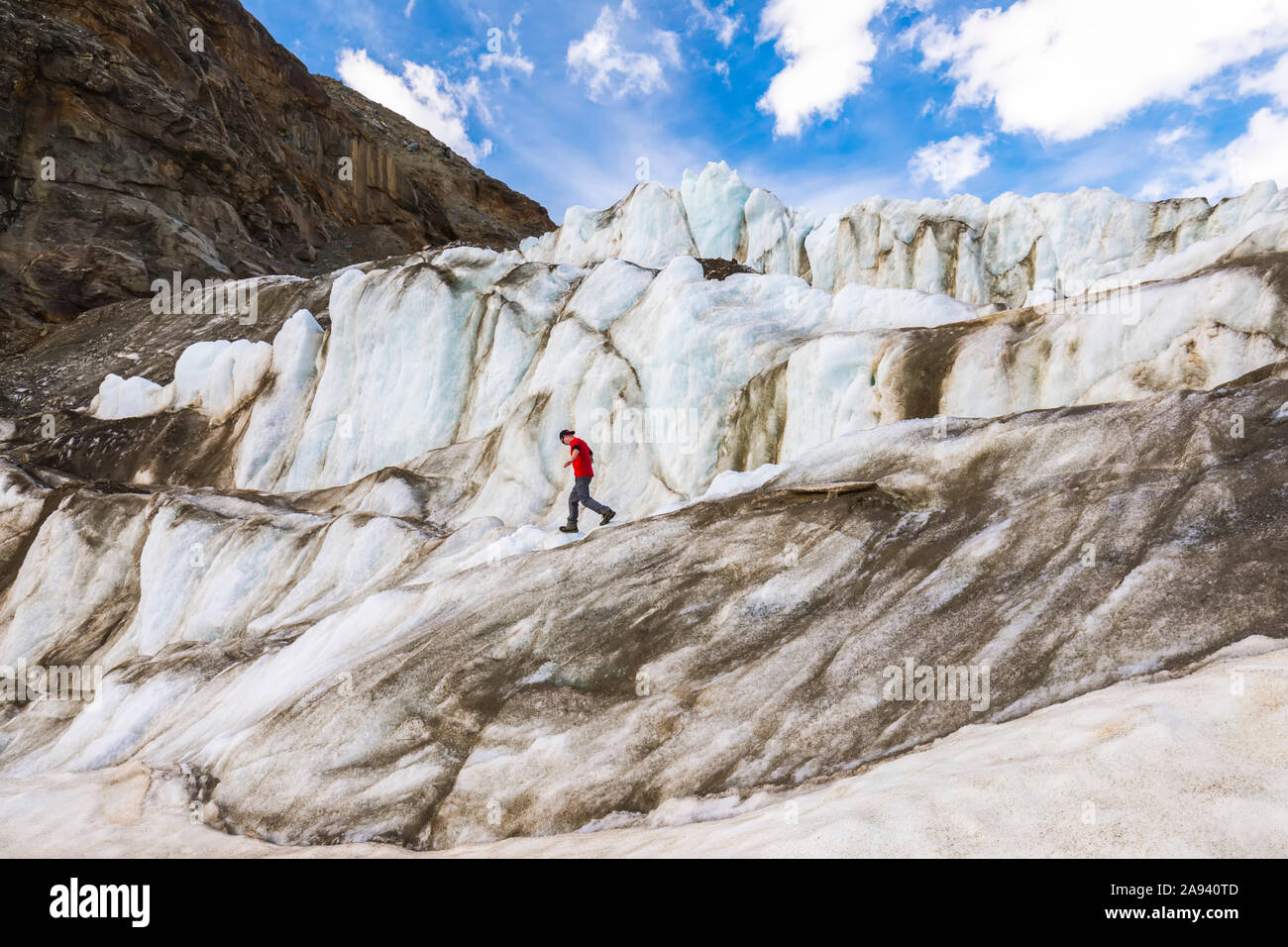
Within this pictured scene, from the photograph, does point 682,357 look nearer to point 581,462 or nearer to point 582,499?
point 581,462

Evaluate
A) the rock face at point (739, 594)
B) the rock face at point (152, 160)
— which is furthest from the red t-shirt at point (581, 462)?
the rock face at point (152, 160)

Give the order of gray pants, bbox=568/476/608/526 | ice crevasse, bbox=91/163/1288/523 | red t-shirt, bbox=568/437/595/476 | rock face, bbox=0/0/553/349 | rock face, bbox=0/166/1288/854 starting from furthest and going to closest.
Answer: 1. rock face, bbox=0/0/553/349
2. red t-shirt, bbox=568/437/595/476
3. gray pants, bbox=568/476/608/526
4. ice crevasse, bbox=91/163/1288/523
5. rock face, bbox=0/166/1288/854

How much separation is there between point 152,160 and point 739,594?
42.5 metres

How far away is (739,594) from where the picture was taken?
8141mm

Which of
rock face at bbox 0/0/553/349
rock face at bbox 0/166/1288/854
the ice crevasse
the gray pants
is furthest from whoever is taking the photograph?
rock face at bbox 0/0/553/349

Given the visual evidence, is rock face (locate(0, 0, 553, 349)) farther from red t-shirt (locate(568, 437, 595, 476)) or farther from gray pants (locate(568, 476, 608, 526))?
gray pants (locate(568, 476, 608, 526))

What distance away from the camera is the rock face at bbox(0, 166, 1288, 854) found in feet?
18.0

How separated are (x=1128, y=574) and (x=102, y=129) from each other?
45278 mm

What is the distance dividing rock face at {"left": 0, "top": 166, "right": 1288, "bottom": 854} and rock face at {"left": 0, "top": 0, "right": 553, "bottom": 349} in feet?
62.7

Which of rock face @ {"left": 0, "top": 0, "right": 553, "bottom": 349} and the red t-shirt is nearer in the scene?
the red t-shirt

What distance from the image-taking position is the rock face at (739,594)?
5.48m

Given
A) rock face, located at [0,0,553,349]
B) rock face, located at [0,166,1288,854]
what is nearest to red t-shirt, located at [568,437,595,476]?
rock face, located at [0,166,1288,854]

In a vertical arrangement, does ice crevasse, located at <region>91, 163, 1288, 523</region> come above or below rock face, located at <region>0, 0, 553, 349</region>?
below

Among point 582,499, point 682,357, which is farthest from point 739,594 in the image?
point 682,357
